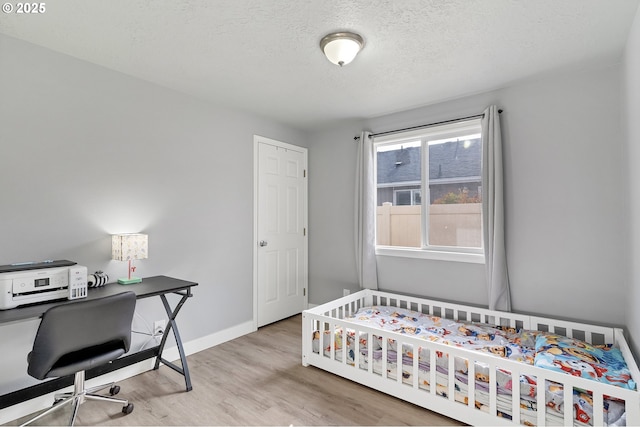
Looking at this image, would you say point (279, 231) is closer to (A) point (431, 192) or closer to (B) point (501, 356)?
(A) point (431, 192)

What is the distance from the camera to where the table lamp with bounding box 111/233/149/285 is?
2359 mm

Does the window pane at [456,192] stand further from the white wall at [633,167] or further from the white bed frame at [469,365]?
the white wall at [633,167]

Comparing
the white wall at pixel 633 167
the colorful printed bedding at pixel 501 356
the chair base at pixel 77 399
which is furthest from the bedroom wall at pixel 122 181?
the white wall at pixel 633 167

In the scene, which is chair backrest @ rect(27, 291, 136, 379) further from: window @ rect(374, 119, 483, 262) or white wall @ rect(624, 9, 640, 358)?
white wall @ rect(624, 9, 640, 358)

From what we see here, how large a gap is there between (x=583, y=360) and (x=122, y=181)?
358 cm

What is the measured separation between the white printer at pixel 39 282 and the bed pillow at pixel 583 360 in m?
2.96

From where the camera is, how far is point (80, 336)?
176cm

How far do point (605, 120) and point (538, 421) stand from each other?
222cm

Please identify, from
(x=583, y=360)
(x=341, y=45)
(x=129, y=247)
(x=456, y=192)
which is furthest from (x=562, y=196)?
(x=129, y=247)

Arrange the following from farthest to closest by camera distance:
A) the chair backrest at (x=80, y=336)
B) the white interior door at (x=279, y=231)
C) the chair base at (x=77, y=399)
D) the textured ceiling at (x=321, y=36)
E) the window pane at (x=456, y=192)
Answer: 1. the white interior door at (x=279, y=231)
2. the window pane at (x=456, y=192)
3. the chair base at (x=77, y=399)
4. the textured ceiling at (x=321, y=36)
5. the chair backrest at (x=80, y=336)

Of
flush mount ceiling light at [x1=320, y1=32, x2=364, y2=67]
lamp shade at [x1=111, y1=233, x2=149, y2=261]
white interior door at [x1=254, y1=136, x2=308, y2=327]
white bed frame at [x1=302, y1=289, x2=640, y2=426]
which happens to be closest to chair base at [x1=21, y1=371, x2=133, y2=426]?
lamp shade at [x1=111, y1=233, x2=149, y2=261]

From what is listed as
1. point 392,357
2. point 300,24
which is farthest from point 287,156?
point 392,357

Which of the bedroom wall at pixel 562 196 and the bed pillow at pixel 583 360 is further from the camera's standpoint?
the bedroom wall at pixel 562 196

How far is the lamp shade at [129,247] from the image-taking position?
7.73 feet
